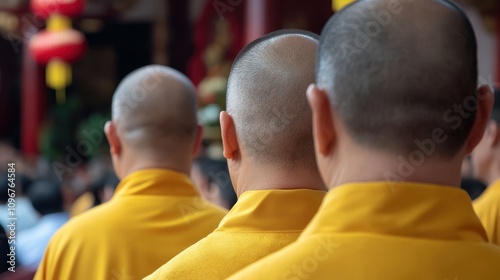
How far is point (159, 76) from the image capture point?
2.26 metres

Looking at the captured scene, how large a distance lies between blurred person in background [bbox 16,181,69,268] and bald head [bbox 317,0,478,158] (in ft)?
9.08

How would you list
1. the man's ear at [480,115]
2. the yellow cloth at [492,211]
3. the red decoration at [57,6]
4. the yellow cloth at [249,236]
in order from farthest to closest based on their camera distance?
1. the red decoration at [57,6]
2. the yellow cloth at [492,211]
3. the yellow cloth at [249,236]
4. the man's ear at [480,115]

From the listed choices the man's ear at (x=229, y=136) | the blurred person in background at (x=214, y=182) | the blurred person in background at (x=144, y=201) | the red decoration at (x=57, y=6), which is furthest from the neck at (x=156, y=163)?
the red decoration at (x=57, y=6)

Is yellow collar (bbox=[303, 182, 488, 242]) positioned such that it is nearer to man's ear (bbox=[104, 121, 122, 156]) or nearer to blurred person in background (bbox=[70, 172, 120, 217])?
man's ear (bbox=[104, 121, 122, 156])

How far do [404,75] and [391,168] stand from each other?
10 cm

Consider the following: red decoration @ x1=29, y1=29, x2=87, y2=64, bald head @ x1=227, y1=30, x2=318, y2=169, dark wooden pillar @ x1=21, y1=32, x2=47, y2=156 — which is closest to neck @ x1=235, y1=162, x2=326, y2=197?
bald head @ x1=227, y1=30, x2=318, y2=169

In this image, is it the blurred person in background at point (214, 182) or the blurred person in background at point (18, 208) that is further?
the blurred person in background at point (18, 208)

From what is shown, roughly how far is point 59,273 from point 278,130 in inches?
38.5

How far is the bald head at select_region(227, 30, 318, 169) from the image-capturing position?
52.7 inches

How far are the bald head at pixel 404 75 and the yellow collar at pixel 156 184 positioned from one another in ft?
3.88

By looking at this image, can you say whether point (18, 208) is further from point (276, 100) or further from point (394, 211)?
point (394, 211)

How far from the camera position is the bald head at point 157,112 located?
2.21 m

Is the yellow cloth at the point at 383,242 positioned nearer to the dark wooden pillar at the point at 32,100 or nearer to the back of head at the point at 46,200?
the back of head at the point at 46,200

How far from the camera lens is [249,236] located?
4.27ft
